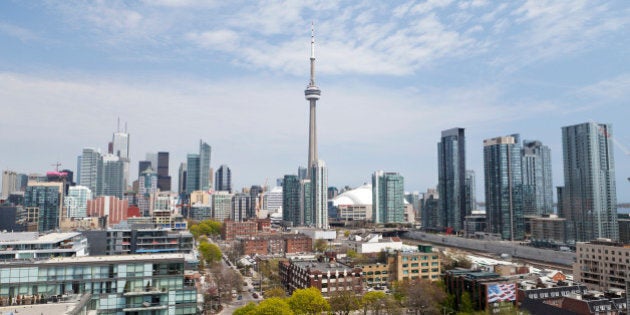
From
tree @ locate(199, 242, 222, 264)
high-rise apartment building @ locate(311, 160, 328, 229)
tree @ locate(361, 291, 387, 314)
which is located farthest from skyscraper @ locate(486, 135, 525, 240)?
tree @ locate(361, 291, 387, 314)

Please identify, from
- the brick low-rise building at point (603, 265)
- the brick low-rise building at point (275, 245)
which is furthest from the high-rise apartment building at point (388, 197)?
the brick low-rise building at point (603, 265)

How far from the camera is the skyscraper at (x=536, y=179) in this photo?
465 ft

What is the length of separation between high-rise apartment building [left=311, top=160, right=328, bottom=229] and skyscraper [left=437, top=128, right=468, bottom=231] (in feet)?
154

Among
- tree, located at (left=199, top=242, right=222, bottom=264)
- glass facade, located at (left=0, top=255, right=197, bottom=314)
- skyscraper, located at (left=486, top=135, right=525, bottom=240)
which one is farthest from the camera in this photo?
skyscraper, located at (left=486, top=135, right=525, bottom=240)

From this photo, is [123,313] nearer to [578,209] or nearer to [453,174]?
[578,209]

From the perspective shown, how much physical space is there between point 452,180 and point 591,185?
60.6m

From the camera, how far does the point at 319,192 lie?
520 ft

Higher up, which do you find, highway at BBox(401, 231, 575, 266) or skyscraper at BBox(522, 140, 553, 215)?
skyscraper at BBox(522, 140, 553, 215)

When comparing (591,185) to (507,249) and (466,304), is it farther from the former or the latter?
(466,304)

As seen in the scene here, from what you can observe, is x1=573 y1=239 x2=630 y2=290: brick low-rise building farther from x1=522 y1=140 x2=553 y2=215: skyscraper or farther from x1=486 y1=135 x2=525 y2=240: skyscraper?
x1=522 y1=140 x2=553 y2=215: skyscraper

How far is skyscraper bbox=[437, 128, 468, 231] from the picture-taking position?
547 ft

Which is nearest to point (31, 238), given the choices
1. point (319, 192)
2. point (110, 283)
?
point (110, 283)

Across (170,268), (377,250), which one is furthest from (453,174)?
(170,268)

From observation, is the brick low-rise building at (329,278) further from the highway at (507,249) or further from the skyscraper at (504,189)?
the skyscraper at (504,189)
